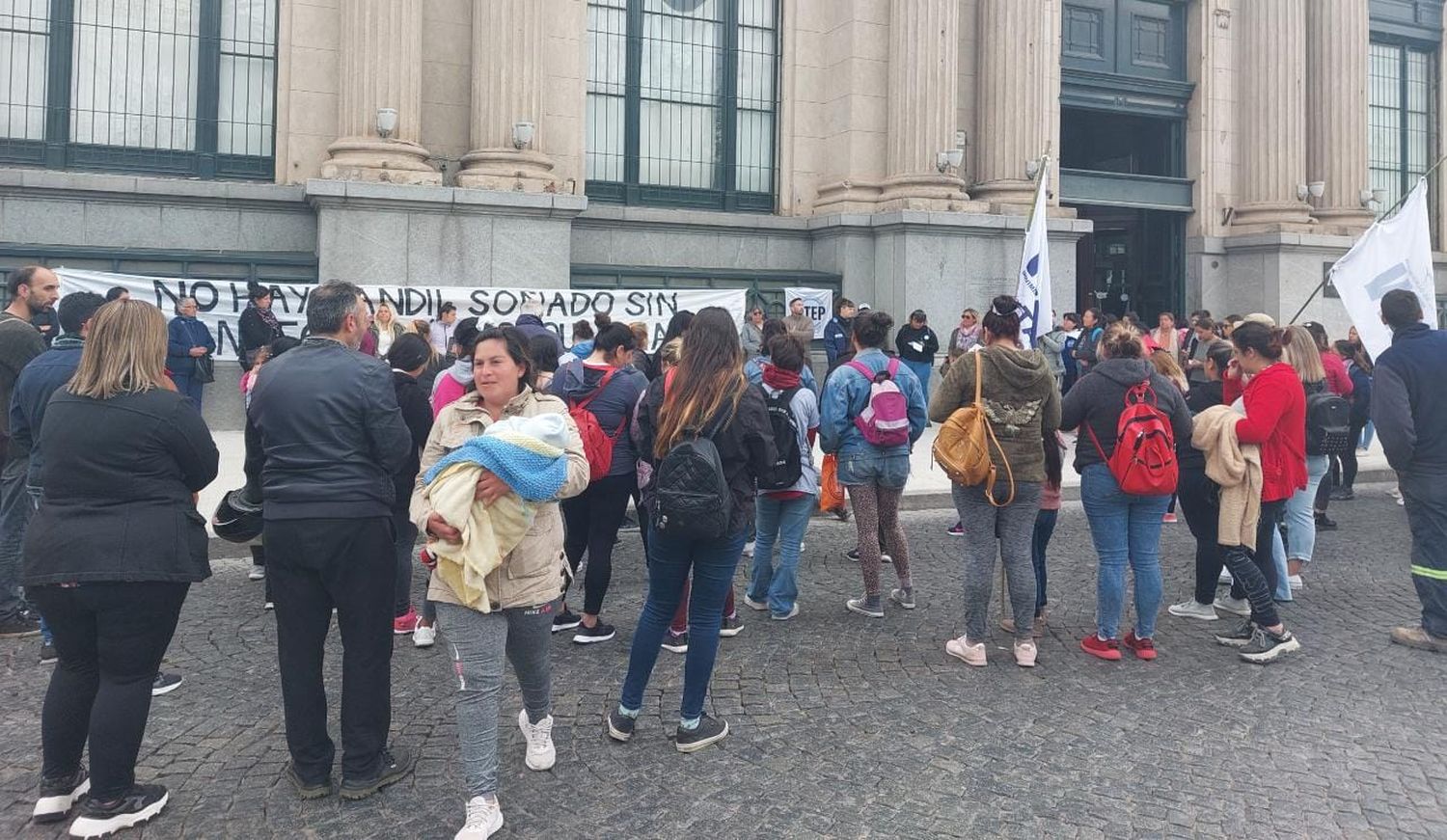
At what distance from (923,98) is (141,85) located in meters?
11.9

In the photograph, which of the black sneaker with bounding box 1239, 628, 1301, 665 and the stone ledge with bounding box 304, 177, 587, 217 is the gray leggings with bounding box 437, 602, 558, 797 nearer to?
the black sneaker with bounding box 1239, 628, 1301, 665

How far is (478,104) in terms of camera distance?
15.8m

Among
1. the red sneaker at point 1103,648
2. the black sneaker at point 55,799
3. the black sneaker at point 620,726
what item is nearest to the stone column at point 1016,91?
the red sneaker at point 1103,648

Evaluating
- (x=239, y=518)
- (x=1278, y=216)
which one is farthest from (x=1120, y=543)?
(x=1278, y=216)

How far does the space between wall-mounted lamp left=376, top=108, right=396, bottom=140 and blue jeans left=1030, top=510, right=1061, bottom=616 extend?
37.3 ft

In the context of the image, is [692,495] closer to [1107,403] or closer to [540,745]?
[540,745]

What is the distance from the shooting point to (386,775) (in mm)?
4418

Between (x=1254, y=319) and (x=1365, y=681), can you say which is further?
(x=1254, y=319)

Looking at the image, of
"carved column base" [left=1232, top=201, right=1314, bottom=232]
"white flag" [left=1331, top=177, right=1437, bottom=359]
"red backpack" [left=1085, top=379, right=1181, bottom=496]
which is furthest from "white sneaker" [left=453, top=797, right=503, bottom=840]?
"carved column base" [left=1232, top=201, right=1314, bottom=232]

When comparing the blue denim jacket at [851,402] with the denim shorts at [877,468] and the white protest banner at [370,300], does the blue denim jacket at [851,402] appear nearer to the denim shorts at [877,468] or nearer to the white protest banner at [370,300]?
the denim shorts at [877,468]

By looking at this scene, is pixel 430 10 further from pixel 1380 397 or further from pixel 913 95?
pixel 1380 397

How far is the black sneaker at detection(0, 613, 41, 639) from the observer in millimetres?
6367

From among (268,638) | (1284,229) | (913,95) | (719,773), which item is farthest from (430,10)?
(1284,229)

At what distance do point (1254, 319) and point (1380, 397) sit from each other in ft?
3.08
